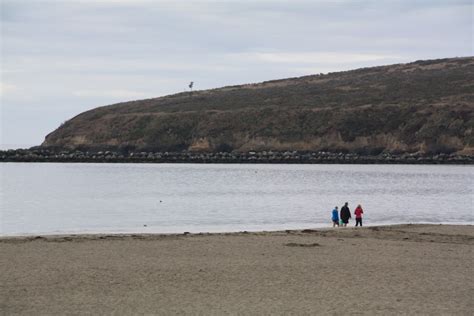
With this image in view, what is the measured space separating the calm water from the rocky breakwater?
26.1 feet

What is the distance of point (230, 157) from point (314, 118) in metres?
12.5

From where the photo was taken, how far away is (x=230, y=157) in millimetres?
108812

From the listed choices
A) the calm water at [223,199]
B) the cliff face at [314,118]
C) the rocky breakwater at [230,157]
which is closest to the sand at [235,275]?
the calm water at [223,199]

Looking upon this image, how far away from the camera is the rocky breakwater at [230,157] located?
101m

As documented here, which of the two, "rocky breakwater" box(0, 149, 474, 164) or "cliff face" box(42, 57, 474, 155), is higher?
"cliff face" box(42, 57, 474, 155)

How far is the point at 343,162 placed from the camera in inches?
4126

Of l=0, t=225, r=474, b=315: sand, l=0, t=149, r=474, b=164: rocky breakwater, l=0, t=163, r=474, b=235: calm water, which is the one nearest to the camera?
l=0, t=225, r=474, b=315: sand

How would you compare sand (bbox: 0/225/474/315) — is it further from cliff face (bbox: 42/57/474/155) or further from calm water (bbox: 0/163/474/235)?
cliff face (bbox: 42/57/474/155)

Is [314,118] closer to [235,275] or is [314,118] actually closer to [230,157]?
[230,157]

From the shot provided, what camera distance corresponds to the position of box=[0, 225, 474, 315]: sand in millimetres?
15062

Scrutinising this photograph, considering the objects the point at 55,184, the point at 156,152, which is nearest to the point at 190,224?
the point at 55,184

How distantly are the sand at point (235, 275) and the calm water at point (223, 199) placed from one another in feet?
29.8

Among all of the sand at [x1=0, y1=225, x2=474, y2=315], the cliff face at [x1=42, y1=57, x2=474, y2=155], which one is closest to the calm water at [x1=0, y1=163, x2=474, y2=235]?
the sand at [x1=0, y1=225, x2=474, y2=315]

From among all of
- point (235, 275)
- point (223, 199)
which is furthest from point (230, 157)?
point (235, 275)
